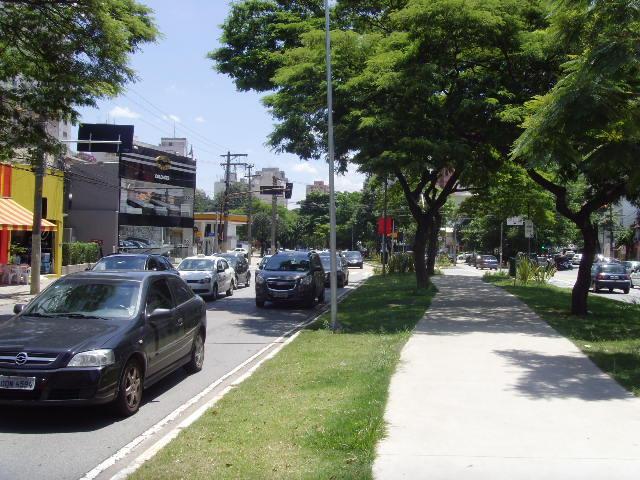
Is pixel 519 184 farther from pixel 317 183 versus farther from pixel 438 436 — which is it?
pixel 317 183

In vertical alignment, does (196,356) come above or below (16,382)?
below

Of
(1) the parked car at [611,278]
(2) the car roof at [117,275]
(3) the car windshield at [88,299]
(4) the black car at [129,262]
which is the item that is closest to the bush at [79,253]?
(4) the black car at [129,262]

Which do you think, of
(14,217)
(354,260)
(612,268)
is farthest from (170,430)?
(354,260)

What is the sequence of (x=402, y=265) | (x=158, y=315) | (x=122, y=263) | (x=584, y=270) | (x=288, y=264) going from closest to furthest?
1. (x=158, y=315)
2. (x=584, y=270)
3. (x=122, y=263)
4. (x=288, y=264)
5. (x=402, y=265)

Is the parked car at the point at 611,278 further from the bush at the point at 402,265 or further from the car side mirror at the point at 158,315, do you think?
the car side mirror at the point at 158,315

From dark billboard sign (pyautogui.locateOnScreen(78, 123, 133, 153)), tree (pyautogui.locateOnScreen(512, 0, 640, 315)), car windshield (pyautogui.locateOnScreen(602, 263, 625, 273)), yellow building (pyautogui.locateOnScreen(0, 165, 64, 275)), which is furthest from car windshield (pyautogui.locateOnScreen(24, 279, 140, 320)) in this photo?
car windshield (pyautogui.locateOnScreen(602, 263, 625, 273))

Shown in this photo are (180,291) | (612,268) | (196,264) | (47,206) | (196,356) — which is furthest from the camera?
(612,268)

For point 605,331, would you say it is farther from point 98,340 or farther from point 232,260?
point 232,260

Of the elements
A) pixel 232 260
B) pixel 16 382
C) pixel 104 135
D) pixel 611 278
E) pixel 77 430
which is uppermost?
pixel 104 135

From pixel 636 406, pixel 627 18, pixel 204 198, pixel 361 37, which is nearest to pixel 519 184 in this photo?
pixel 361 37

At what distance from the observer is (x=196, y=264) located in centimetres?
2336

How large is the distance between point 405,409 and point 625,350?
562 cm

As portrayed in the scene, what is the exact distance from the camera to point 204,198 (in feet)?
432

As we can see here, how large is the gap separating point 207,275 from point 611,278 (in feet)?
66.7
